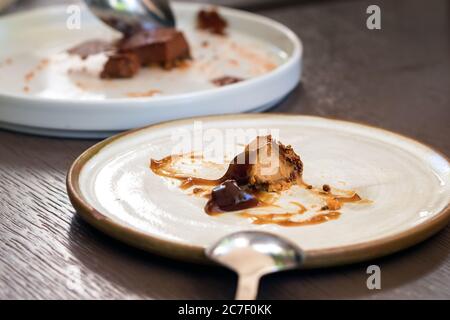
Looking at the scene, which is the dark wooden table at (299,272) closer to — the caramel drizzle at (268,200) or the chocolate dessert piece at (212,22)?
the caramel drizzle at (268,200)

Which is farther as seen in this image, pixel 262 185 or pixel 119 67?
pixel 119 67


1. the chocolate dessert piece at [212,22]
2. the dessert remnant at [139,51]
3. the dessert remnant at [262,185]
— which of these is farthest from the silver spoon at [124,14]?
the dessert remnant at [262,185]

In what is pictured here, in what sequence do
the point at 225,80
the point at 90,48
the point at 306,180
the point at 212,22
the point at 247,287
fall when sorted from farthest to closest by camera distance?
the point at 212,22 → the point at 90,48 → the point at 225,80 → the point at 306,180 → the point at 247,287

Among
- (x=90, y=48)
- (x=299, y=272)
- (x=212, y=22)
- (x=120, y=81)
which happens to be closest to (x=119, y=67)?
(x=120, y=81)

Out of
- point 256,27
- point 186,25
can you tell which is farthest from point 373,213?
point 186,25

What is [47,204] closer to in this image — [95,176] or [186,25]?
[95,176]

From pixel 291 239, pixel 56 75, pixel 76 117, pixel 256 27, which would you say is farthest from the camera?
pixel 256 27

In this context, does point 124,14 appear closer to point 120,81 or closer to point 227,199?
point 120,81

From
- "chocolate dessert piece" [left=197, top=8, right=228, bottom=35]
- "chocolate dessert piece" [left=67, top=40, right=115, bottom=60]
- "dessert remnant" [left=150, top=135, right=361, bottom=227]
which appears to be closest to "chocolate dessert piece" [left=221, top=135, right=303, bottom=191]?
"dessert remnant" [left=150, top=135, right=361, bottom=227]
